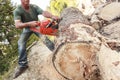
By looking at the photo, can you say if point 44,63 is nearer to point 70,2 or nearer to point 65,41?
point 65,41

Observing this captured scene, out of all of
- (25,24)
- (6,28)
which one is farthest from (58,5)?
(25,24)

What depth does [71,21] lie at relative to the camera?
259 inches

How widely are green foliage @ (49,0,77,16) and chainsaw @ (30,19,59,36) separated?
21.7m

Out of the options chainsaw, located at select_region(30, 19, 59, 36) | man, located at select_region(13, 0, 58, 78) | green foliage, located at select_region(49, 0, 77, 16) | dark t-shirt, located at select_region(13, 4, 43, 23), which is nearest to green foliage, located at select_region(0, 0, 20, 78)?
man, located at select_region(13, 0, 58, 78)

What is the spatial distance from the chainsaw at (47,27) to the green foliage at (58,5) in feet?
71.1

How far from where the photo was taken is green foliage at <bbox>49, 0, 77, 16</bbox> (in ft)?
94.0

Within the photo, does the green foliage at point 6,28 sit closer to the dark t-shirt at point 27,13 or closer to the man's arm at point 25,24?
the dark t-shirt at point 27,13

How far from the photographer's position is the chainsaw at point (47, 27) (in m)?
6.54

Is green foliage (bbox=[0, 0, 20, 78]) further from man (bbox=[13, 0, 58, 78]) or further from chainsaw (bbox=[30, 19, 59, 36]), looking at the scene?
chainsaw (bbox=[30, 19, 59, 36])

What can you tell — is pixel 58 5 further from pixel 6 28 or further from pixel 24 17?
pixel 24 17

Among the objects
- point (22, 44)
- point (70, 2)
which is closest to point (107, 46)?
point (22, 44)

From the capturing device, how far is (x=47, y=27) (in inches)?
260

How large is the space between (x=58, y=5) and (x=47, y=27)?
22.7 m

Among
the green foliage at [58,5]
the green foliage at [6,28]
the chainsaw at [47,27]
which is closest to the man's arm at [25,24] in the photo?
the chainsaw at [47,27]
